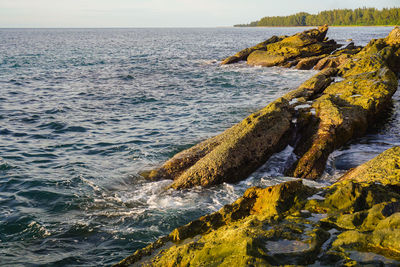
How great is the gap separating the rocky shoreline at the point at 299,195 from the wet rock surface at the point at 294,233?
1cm

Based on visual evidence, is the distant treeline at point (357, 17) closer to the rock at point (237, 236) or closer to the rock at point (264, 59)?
the rock at point (264, 59)

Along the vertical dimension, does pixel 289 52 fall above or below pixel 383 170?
above

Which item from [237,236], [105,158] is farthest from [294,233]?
→ [105,158]

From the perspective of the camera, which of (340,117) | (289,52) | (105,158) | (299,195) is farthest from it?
(289,52)

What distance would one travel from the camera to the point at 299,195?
4.84m

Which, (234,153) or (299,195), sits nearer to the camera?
(299,195)

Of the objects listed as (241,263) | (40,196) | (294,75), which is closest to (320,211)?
(241,263)

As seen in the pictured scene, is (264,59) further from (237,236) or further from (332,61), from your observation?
(237,236)

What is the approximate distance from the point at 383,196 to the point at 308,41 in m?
30.8

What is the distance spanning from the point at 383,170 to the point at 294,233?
3709 mm

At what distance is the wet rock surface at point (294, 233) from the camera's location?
130 inches

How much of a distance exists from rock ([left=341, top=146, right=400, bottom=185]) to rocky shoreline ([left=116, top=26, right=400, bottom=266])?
0.02 m

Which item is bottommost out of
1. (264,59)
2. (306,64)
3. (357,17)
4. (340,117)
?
(340,117)

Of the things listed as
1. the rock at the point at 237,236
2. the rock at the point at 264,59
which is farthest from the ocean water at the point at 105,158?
the rock at the point at 264,59
